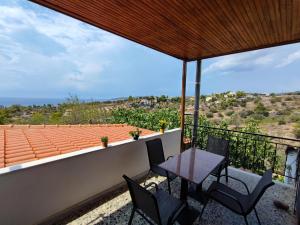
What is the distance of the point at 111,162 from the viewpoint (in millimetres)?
2854

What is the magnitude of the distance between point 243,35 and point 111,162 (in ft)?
10.1

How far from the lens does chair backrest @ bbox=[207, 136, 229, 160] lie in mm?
3285

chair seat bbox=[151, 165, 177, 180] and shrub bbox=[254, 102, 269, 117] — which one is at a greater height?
shrub bbox=[254, 102, 269, 117]

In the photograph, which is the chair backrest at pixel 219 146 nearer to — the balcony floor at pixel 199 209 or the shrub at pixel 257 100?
the balcony floor at pixel 199 209

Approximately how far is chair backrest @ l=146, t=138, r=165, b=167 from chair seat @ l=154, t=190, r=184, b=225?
0.90 metres

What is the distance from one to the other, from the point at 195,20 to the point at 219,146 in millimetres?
2427

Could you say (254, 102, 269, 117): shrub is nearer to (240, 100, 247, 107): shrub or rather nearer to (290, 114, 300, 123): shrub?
(240, 100, 247, 107): shrub

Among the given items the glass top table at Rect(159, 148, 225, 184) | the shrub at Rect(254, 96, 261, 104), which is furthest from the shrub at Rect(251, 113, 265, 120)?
the glass top table at Rect(159, 148, 225, 184)

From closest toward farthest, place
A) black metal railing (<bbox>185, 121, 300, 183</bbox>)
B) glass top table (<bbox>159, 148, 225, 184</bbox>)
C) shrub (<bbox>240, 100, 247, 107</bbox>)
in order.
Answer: glass top table (<bbox>159, 148, 225, 184</bbox>)
black metal railing (<bbox>185, 121, 300, 183</bbox>)
shrub (<bbox>240, 100, 247, 107</bbox>)

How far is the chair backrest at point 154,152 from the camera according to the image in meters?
3.00

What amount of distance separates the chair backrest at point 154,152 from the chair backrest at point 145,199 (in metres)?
1.24

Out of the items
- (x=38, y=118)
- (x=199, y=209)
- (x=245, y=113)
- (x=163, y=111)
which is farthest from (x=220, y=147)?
(x=245, y=113)

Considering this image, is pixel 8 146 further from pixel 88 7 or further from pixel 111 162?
pixel 88 7

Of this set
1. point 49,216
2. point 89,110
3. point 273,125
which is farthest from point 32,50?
point 273,125
